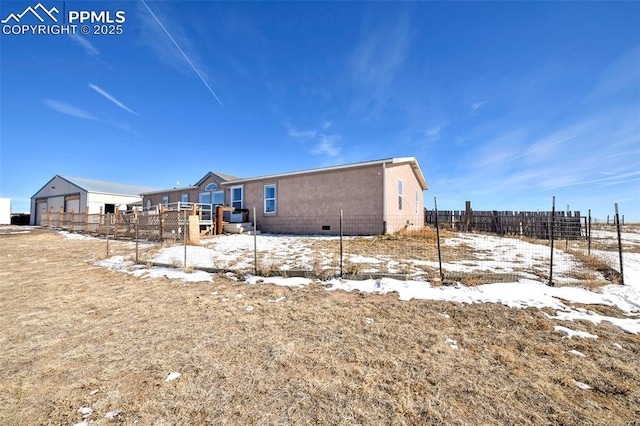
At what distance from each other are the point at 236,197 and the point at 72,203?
22.0m

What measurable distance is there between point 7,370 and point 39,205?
39635 millimetres

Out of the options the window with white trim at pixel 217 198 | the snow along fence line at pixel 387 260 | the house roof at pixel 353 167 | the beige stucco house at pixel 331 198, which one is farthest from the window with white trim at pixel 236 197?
the snow along fence line at pixel 387 260

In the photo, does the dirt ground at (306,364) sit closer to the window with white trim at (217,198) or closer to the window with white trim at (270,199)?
the window with white trim at (270,199)

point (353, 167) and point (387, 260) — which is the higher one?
point (353, 167)

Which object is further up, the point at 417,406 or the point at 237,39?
the point at 237,39

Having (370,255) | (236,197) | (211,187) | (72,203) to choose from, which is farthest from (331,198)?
(72,203)

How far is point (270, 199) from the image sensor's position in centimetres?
1516

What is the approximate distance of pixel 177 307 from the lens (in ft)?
13.7

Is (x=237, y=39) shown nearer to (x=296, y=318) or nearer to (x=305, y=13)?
(x=305, y=13)

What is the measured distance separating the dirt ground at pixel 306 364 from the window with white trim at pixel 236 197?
1219cm

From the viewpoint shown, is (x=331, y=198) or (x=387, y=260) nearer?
(x=387, y=260)

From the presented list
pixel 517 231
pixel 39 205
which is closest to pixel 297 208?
pixel 517 231

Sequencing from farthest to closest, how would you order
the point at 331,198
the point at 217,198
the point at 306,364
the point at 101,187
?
the point at 101,187, the point at 217,198, the point at 331,198, the point at 306,364

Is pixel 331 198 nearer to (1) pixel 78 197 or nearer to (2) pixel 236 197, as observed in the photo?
(2) pixel 236 197
